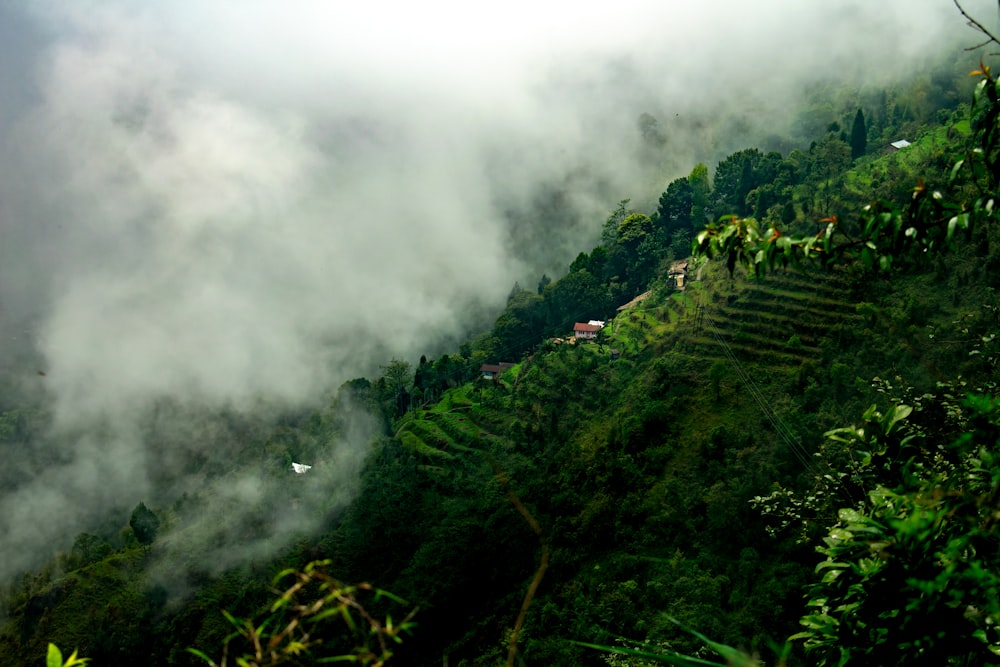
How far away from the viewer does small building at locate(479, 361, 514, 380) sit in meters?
50.7

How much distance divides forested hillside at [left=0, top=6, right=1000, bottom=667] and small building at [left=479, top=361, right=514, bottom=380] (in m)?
0.34

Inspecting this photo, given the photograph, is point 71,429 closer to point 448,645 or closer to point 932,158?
point 448,645

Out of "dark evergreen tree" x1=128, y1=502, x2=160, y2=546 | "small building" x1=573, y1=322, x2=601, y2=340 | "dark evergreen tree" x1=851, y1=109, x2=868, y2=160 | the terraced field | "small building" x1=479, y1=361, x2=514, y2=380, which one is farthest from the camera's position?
"small building" x1=479, y1=361, x2=514, y2=380

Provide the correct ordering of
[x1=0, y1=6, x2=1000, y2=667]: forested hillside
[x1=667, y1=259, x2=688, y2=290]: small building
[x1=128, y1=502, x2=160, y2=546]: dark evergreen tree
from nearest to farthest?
1. [x1=0, y1=6, x2=1000, y2=667]: forested hillside
2. [x1=667, y1=259, x2=688, y2=290]: small building
3. [x1=128, y1=502, x2=160, y2=546]: dark evergreen tree

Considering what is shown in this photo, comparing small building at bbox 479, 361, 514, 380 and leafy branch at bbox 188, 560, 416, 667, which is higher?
small building at bbox 479, 361, 514, 380

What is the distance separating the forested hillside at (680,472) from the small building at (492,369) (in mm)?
343

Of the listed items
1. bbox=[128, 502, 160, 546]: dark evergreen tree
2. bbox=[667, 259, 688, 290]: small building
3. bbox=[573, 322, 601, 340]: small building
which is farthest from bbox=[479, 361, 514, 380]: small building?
bbox=[128, 502, 160, 546]: dark evergreen tree

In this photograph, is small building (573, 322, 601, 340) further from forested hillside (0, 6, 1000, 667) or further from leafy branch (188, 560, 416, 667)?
leafy branch (188, 560, 416, 667)

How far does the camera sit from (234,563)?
40.8 m

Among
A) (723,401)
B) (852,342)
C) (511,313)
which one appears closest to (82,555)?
(511,313)

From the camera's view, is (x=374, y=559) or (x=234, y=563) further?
(x=234, y=563)

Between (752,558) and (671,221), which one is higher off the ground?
(671,221)

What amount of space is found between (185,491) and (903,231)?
228 feet

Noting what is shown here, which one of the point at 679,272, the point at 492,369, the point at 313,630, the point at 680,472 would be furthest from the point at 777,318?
the point at 313,630
